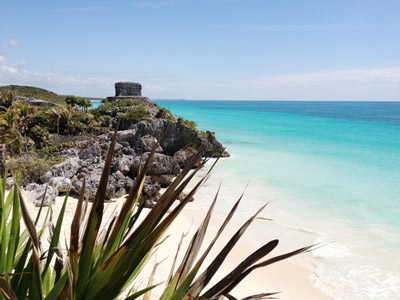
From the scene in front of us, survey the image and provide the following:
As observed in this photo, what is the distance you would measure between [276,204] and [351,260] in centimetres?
481

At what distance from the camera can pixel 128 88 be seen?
3150cm

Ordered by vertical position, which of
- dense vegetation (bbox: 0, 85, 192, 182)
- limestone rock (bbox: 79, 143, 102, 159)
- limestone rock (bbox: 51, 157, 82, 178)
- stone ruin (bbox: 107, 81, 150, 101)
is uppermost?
stone ruin (bbox: 107, 81, 150, 101)

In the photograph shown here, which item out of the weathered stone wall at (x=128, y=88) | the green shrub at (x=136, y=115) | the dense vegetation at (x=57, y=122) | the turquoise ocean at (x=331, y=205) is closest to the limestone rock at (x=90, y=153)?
the dense vegetation at (x=57, y=122)

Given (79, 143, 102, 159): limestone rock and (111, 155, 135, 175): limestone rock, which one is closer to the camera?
(111, 155, 135, 175): limestone rock

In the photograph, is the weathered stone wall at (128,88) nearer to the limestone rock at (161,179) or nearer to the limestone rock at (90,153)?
the limestone rock at (90,153)

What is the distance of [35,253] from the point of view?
104 cm

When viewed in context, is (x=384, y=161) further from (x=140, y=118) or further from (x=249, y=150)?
(x=140, y=118)

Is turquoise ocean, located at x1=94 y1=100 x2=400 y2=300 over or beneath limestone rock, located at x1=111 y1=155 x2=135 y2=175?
beneath

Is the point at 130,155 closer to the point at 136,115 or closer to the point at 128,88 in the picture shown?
→ the point at 136,115

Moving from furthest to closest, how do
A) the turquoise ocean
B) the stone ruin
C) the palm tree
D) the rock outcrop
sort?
the stone ruin, the palm tree, the rock outcrop, the turquoise ocean

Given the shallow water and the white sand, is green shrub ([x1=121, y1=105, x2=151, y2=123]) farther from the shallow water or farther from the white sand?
the white sand

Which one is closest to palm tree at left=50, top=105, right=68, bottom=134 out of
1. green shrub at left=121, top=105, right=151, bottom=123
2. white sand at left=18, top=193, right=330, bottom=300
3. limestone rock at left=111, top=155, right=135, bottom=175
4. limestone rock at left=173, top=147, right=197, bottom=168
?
green shrub at left=121, top=105, right=151, bottom=123

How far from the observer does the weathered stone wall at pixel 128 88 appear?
31406 mm

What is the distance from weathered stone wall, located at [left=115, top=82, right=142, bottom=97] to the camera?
103 feet
